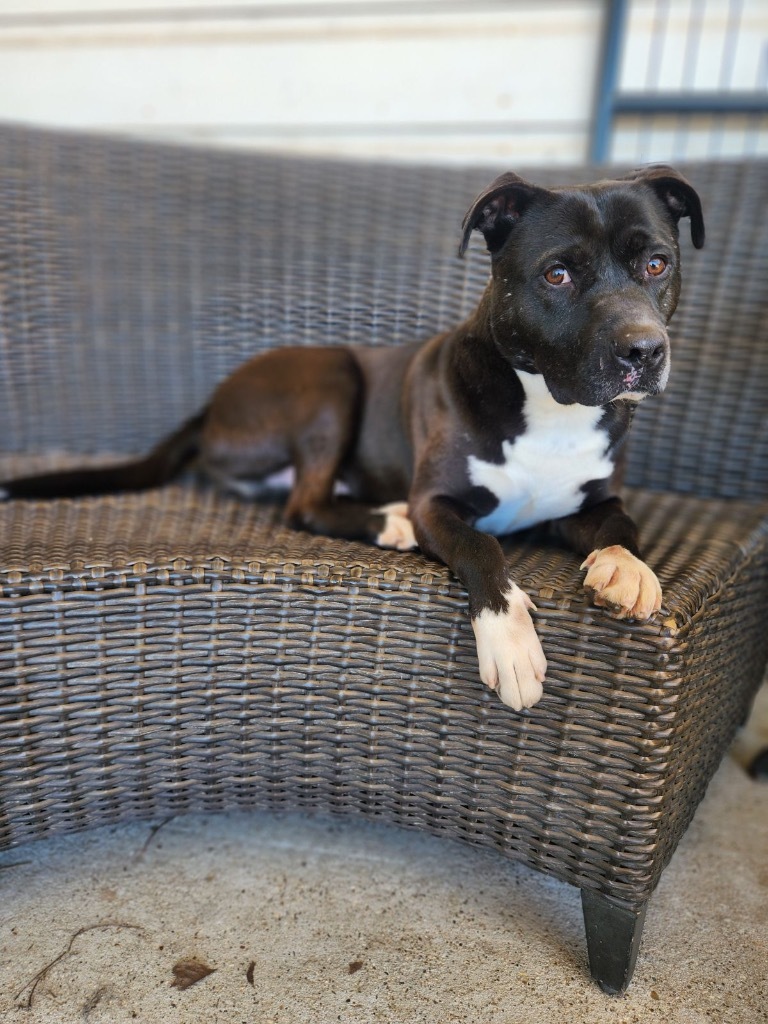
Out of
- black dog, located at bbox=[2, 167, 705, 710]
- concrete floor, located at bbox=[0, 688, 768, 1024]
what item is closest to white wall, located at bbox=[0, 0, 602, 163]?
black dog, located at bbox=[2, 167, 705, 710]

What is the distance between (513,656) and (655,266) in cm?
72

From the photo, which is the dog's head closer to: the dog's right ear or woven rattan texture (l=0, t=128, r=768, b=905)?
the dog's right ear

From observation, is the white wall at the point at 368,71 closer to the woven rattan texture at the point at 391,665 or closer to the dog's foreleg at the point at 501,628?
the woven rattan texture at the point at 391,665

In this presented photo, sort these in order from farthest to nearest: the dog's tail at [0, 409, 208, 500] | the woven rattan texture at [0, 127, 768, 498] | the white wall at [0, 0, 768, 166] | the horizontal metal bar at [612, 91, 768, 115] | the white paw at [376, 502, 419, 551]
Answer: the white wall at [0, 0, 768, 166] < the horizontal metal bar at [612, 91, 768, 115] < the woven rattan texture at [0, 127, 768, 498] < the dog's tail at [0, 409, 208, 500] < the white paw at [376, 502, 419, 551]

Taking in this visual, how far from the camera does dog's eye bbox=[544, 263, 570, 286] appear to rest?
4.33 ft

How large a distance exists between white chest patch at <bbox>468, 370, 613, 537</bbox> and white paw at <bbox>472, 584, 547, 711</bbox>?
39cm

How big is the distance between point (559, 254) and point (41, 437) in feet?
5.24

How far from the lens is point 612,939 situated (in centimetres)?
124

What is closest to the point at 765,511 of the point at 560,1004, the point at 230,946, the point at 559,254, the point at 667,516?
the point at 667,516

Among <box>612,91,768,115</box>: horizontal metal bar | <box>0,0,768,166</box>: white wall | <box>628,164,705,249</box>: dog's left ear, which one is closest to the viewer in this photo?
<box>628,164,705,249</box>: dog's left ear

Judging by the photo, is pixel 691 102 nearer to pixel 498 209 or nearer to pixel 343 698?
pixel 498 209

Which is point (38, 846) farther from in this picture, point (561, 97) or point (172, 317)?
point (561, 97)

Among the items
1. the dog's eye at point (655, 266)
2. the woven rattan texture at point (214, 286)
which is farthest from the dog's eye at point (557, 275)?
the woven rattan texture at point (214, 286)

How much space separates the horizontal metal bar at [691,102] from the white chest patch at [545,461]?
1.64m
